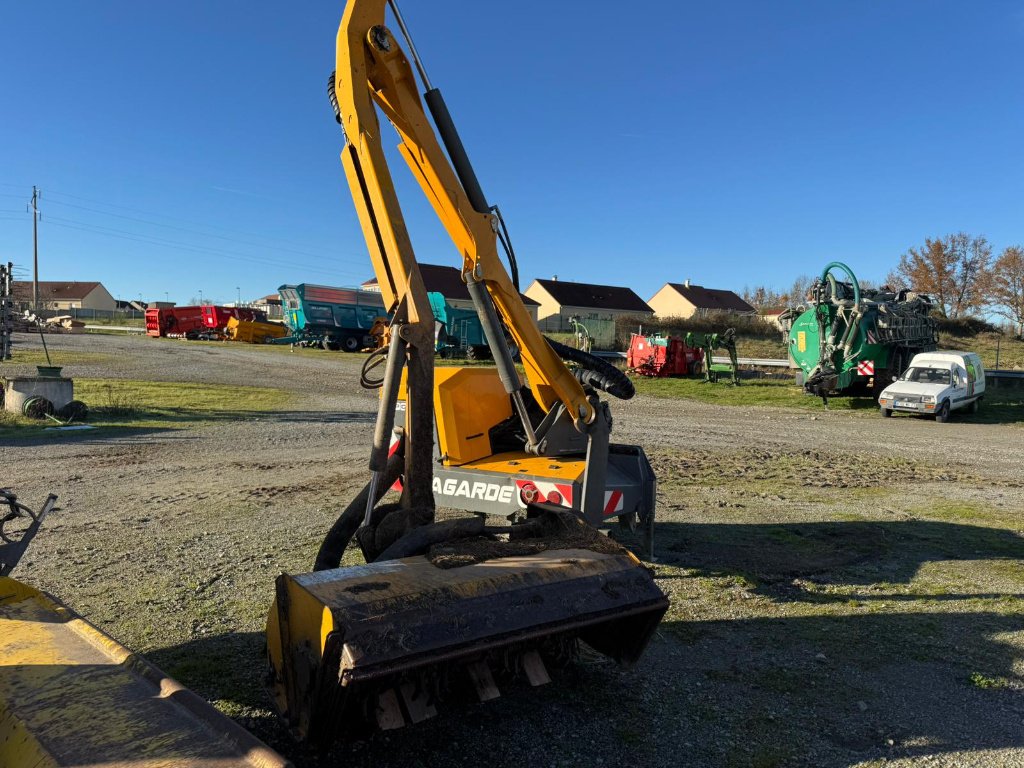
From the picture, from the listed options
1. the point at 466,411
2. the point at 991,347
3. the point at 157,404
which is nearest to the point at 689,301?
the point at 991,347

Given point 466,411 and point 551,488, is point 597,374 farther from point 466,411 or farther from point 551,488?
point 466,411

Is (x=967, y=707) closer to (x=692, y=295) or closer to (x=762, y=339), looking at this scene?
(x=762, y=339)

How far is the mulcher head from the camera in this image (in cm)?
274

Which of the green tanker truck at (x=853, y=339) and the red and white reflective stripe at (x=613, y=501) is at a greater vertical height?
the green tanker truck at (x=853, y=339)

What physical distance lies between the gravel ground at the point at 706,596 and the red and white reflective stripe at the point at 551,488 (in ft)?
3.34

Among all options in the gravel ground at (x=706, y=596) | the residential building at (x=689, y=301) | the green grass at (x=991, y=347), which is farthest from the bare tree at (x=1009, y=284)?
the gravel ground at (x=706, y=596)

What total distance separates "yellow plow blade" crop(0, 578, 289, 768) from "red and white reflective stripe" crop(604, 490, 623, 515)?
3381 mm

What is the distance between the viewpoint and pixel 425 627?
2.87 meters

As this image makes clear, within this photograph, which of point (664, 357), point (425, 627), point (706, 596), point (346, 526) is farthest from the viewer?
point (664, 357)

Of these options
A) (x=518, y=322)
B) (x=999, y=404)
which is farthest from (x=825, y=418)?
(x=518, y=322)

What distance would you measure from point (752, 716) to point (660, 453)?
8131mm

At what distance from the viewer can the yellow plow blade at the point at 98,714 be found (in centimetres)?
214

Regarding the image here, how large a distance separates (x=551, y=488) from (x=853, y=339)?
56.4 ft

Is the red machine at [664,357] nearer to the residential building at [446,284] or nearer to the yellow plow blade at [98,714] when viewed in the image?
the yellow plow blade at [98,714]
